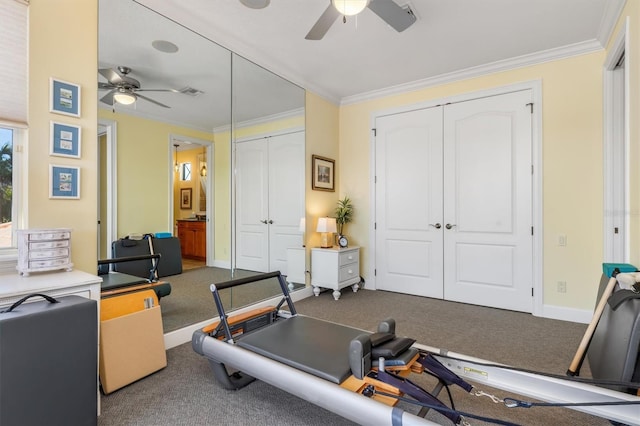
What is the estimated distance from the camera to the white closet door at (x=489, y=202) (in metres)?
3.67

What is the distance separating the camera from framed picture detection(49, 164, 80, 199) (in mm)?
2039

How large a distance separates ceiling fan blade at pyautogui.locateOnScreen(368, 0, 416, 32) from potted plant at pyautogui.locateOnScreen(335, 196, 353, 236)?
2.67 m

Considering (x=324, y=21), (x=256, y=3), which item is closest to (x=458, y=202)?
(x=324, y=21)

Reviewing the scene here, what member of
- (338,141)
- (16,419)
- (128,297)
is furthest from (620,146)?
(16,419)

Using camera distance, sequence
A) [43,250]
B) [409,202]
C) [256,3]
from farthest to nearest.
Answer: [409,202] < [256,3] < [43,250]

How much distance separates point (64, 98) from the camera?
208 centimetres

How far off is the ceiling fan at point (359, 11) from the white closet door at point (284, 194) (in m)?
1.74

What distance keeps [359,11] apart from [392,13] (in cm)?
35

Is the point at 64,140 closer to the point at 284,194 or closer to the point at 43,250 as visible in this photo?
the point at 43,250

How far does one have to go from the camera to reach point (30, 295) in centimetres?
151

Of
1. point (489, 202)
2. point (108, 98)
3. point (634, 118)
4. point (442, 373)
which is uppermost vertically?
point (108, 98)

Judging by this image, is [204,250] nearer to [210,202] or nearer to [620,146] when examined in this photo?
[210,202]

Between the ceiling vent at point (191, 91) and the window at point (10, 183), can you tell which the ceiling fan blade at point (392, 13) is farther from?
the window at point (10, 183)

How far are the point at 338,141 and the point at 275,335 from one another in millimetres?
3533
